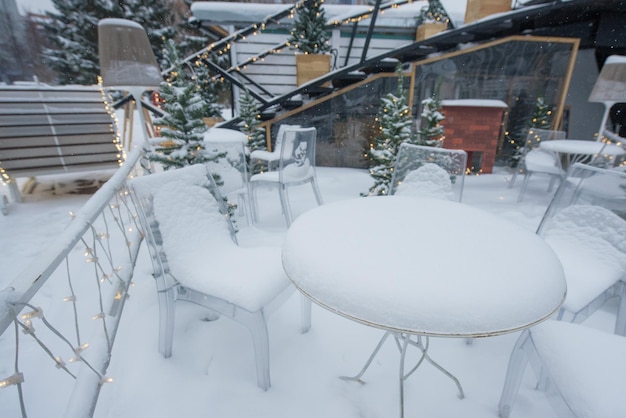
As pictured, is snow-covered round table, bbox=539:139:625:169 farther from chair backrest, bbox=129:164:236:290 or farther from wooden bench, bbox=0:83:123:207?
wooden bench, bbox=0:83:123:207

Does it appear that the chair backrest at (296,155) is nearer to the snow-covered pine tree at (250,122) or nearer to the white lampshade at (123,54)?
the white lampshade at (123,54)

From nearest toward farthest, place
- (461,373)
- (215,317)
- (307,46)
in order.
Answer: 1. (461,373)
2. (215,317)
3. (307,46)

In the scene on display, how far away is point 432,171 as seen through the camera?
7.01 ft

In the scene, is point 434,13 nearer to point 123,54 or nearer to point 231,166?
point 231,166

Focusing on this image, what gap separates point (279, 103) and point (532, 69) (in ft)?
13.6

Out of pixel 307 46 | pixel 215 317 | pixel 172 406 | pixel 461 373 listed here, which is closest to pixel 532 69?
pixel 307 46

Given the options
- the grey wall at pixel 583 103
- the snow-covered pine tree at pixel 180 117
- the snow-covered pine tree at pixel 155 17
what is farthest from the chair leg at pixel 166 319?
the snow-covered pine tree at pixel 155 17

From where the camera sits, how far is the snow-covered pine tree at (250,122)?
14.8ft

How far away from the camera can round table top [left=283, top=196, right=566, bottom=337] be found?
0.79 m

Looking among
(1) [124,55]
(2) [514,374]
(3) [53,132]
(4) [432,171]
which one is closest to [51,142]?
(3) [53,132]

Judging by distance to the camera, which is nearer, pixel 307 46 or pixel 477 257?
pixel 477 257

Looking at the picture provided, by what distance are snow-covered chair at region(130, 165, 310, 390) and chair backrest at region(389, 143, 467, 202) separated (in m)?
1.18

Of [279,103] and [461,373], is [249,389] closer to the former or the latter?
[461,373]

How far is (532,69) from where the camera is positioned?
4.78 meters
